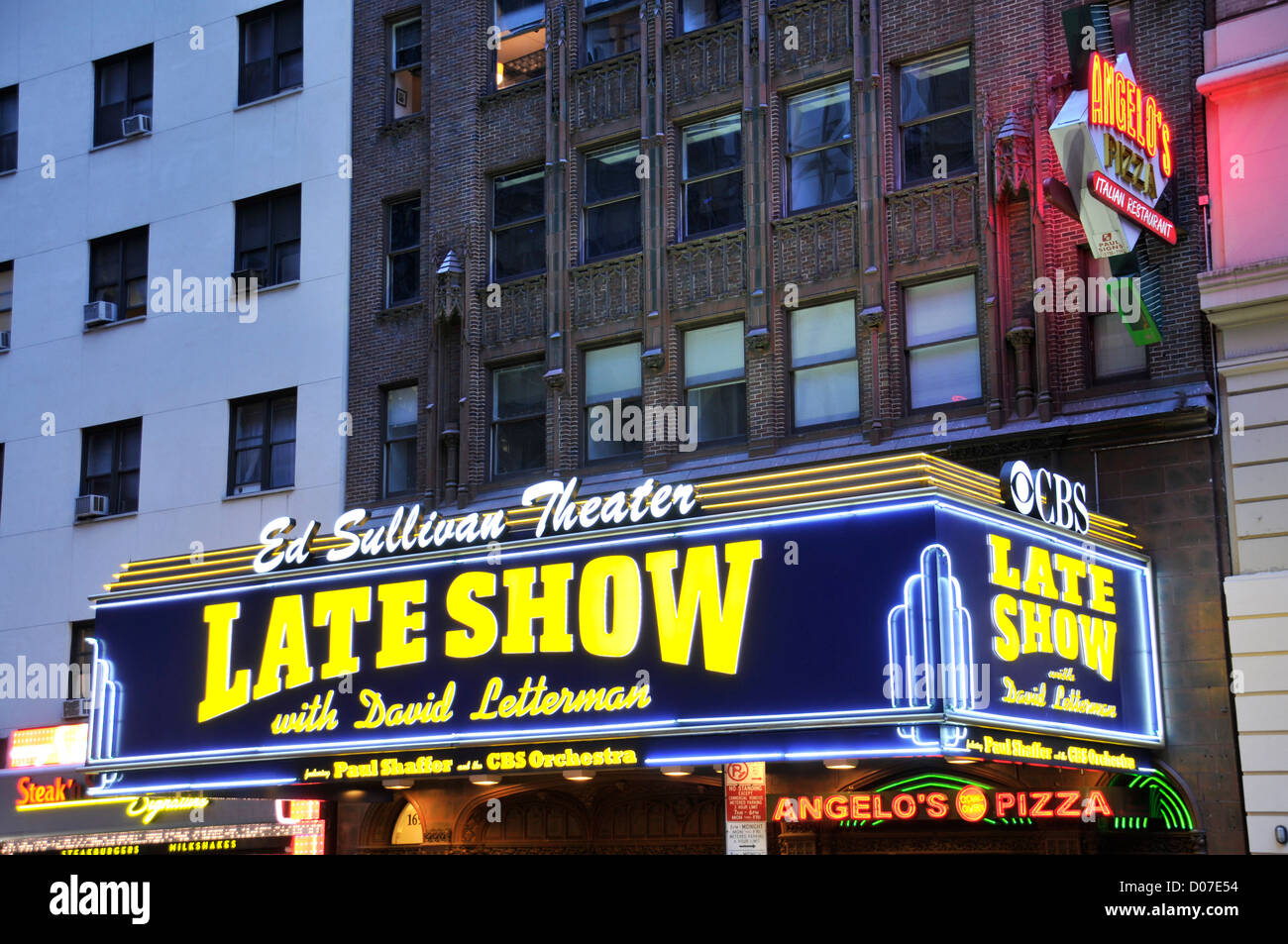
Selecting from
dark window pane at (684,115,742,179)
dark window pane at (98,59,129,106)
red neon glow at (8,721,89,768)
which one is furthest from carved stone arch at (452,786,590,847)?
dark window pane at (98,59,129,106)

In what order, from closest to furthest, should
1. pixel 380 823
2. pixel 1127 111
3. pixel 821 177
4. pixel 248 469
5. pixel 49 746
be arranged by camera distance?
pixel 1127 111
pixel 821 177
pixel 380 823
pixel 49 746
pixel 248 469

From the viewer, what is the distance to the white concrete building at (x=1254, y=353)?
1952 cm

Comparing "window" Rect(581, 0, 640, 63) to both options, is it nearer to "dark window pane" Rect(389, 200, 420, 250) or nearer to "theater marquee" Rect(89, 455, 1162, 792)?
"dark window pane" Rect(389, 200, 420, 250)

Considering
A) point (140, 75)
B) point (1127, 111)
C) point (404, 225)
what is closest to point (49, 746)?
point (404, 225)

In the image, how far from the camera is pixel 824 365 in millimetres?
24891

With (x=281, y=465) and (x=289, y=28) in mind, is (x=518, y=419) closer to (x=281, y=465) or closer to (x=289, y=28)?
(x=281, y=465)

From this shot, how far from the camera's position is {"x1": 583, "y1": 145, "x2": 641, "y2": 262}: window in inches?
1089

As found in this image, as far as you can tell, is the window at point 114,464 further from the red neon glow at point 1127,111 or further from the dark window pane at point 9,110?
the red neon glow at point 1127,111

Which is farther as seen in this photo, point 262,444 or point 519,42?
point 262,444

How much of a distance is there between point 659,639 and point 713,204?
9.78 m

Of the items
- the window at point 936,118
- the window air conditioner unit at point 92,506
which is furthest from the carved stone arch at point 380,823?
the window at point 936,118

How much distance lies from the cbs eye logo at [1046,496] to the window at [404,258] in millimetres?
15026

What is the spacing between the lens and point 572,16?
28734 millimetres

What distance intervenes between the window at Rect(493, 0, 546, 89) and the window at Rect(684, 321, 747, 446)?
6.93 metres
